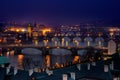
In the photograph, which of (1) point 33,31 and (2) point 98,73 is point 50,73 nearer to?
(2) point 98,73

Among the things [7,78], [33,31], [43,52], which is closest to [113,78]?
[7,78]

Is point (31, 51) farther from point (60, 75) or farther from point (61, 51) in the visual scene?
point (60, 75)

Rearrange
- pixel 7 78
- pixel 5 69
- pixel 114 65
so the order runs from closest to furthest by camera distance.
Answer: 1. pixel 7 78
2. pixel 5 69
3. pixel 114 65

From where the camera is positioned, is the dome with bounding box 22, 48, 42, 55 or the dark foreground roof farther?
the dome with bounding box 22, 48, 42, 55

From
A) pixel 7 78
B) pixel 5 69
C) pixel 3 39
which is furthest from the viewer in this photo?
pixel 3 39

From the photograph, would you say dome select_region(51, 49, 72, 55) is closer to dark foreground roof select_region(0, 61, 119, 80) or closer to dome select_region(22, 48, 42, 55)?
dome select_region(22, 48, 42, 55)

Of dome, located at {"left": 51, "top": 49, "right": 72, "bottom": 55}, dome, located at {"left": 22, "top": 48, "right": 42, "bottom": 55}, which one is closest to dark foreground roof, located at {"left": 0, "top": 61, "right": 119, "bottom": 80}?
dome, located at {"left": 51, "top": 49, "right": 72, "bottom": 55}

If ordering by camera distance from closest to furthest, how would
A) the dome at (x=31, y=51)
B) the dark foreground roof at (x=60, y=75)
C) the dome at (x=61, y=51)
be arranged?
the dark foreground roof at (x=60, y=75), the dome at (x=61, y=51), the dome at (x=31, y=51)

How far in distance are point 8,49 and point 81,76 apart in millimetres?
38223

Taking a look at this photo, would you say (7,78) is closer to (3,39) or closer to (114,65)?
(114,65)

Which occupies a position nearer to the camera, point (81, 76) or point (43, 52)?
point (81, 76)

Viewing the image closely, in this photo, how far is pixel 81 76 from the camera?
14.2 m

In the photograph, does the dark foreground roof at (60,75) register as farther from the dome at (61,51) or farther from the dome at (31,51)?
the dome at (31,51)

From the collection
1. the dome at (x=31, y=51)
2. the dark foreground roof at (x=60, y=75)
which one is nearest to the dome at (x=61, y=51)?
the dome at (x=31, y=51)
